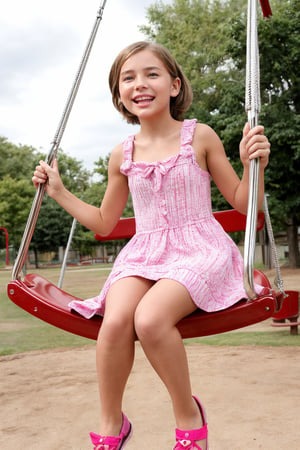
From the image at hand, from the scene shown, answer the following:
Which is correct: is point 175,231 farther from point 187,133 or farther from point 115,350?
point 115,350

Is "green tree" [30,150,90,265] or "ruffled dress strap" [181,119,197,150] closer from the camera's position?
"ruffled dress strap" [181,119,197,150]

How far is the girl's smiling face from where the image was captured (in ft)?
8.14

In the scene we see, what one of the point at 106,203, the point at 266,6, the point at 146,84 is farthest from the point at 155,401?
the point at 266,6

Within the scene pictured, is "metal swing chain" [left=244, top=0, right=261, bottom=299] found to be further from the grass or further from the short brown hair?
the grass

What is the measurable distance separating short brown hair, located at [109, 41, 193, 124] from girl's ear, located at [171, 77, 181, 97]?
0.02 metres

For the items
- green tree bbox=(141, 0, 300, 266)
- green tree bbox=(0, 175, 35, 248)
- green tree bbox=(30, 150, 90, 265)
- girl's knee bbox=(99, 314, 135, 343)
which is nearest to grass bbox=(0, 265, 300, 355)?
girl's knee bbox=(99, 314, 135, 343)

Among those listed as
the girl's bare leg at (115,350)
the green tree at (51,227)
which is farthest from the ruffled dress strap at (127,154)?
the green tree at (51,227)

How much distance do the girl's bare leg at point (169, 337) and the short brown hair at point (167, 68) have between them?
0.97 m

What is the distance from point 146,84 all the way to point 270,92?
45.9 ft

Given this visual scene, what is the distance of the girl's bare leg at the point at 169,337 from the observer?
77.8 inches

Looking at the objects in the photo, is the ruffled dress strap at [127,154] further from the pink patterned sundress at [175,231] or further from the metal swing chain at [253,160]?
the metal swing chain at [253,160]

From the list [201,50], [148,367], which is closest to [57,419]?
[148,367]

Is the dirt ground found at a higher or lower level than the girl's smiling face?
lower

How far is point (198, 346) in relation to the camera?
7012 mm
